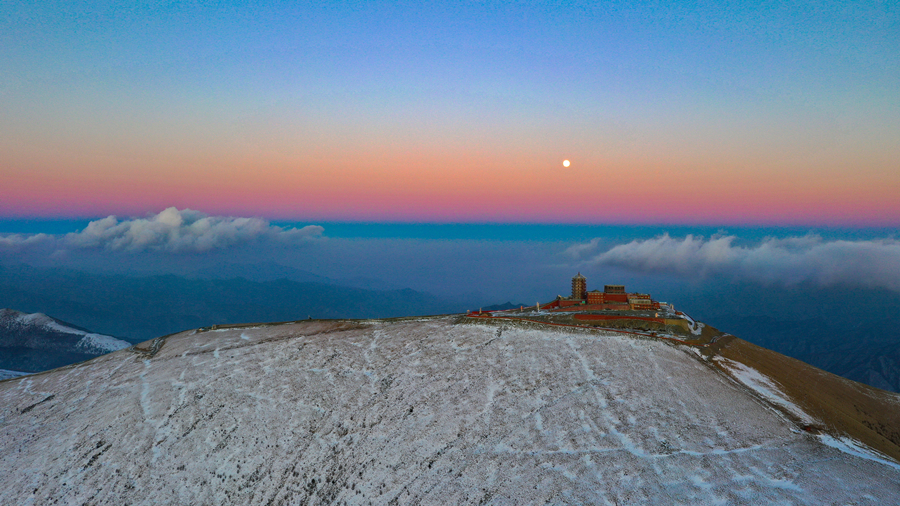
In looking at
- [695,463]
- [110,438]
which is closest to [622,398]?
[695,463]

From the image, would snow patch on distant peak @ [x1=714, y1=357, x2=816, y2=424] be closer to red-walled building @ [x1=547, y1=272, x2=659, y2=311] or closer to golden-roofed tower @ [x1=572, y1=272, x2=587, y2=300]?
red-walled building @ [x1=547, y1=272, x2=659, y2=311]

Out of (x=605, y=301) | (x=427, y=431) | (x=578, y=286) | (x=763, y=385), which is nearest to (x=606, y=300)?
(x=605, y=301)

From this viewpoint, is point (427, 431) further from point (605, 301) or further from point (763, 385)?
point (605, 301)

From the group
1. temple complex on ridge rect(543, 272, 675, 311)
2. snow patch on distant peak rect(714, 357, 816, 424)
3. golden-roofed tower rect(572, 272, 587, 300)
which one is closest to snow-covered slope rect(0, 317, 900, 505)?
snow patch on distant peak rect(714, 357, 816, 424)

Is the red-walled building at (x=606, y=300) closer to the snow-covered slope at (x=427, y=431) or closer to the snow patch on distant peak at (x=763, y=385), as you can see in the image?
the snow-covered slope at (x=427, y=431)

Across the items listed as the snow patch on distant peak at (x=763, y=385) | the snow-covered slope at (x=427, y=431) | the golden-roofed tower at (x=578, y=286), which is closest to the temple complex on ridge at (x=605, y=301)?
the golden-roofed tower at (x=578, y=286)

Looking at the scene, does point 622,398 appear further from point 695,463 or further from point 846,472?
point 846,472
